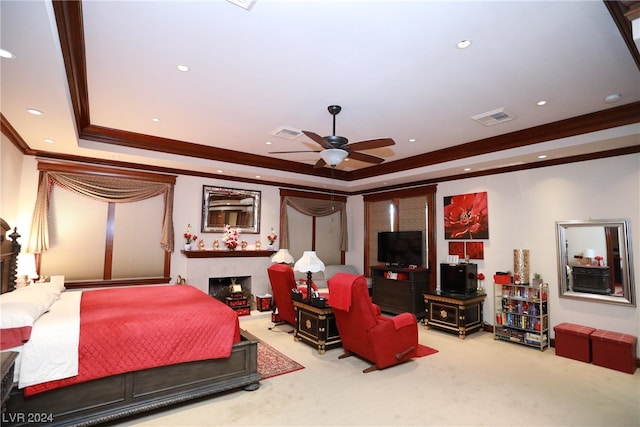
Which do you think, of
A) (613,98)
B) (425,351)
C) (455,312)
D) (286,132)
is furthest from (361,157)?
(455,312)

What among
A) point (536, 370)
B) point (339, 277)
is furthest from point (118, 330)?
point (536, 370)

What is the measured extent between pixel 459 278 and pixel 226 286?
4.30 m

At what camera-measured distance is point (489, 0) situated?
2127mm

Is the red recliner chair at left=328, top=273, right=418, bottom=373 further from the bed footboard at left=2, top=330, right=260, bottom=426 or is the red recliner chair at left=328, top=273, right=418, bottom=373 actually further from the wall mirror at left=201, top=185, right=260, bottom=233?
the wall mirror at left=201, top=185, right=260, bottom=233

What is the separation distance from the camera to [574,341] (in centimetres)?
428

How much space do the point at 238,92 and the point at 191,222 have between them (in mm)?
3332

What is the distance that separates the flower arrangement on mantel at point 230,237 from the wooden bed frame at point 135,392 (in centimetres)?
299

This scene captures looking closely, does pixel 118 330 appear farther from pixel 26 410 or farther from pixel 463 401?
pixel 463 401

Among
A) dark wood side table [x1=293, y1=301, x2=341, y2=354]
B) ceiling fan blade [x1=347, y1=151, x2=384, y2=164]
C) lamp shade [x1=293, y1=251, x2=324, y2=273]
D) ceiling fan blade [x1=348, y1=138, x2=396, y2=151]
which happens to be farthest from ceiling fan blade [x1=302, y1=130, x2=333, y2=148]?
dark wood side table [x1=293, y1=301, x2=341, y2=354]

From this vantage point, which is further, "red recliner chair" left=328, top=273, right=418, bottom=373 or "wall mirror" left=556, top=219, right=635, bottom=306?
"wall mirror" left=556, top=219, right=635, bottom=306

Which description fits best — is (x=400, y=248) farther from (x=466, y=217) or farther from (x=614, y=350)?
(x=614, y=350)

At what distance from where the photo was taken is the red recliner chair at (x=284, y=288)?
503 centimetres

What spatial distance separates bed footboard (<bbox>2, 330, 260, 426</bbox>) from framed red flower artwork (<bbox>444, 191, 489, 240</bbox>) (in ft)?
13.9

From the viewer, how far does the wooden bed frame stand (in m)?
2.44
